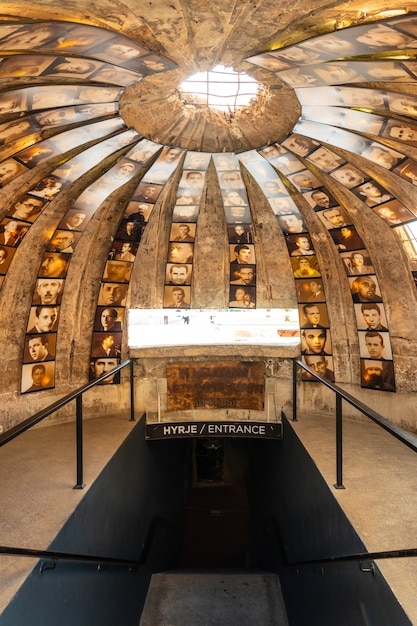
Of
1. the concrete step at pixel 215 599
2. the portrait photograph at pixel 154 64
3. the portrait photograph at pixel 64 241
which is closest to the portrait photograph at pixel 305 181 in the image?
the portrait photograph at pixel 154 64

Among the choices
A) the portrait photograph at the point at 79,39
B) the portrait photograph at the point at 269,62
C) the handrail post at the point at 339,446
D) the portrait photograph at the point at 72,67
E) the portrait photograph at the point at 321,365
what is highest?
the portrait photograph at the point at 269,62

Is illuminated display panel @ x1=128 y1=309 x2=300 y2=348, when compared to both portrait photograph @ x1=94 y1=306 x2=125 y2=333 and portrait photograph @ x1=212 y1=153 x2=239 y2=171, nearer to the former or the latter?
portrait photograph @ x1=94 y1=306 x2=125 y2=333

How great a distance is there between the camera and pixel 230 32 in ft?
12.8

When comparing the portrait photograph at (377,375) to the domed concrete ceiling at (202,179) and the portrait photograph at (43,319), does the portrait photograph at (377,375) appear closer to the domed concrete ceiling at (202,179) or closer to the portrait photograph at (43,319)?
the domed concrete ceiling at (202,179)

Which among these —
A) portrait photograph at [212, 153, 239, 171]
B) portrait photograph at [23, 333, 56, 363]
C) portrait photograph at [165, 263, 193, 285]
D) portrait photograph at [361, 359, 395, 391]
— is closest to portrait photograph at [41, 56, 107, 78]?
portrait photograph at [212, 153, 239, 171]

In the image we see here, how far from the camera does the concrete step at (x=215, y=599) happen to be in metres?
5.86

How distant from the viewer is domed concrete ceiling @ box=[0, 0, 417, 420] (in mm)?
3834

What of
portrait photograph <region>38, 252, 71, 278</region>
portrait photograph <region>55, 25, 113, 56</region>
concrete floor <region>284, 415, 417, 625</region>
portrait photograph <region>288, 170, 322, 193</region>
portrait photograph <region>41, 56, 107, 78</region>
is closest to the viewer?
concrete floor <region>284, 415, 417, 625</region>

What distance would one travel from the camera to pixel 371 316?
308 inches

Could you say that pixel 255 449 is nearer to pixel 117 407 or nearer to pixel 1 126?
pixel 117 407

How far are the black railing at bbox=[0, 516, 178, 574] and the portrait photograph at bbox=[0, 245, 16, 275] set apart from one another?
466 centimetres

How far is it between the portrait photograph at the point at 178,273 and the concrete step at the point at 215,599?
5.13 m

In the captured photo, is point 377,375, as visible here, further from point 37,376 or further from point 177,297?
point 37,376

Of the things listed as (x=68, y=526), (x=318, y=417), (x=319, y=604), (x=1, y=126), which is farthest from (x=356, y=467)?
(x=1, y=126)
